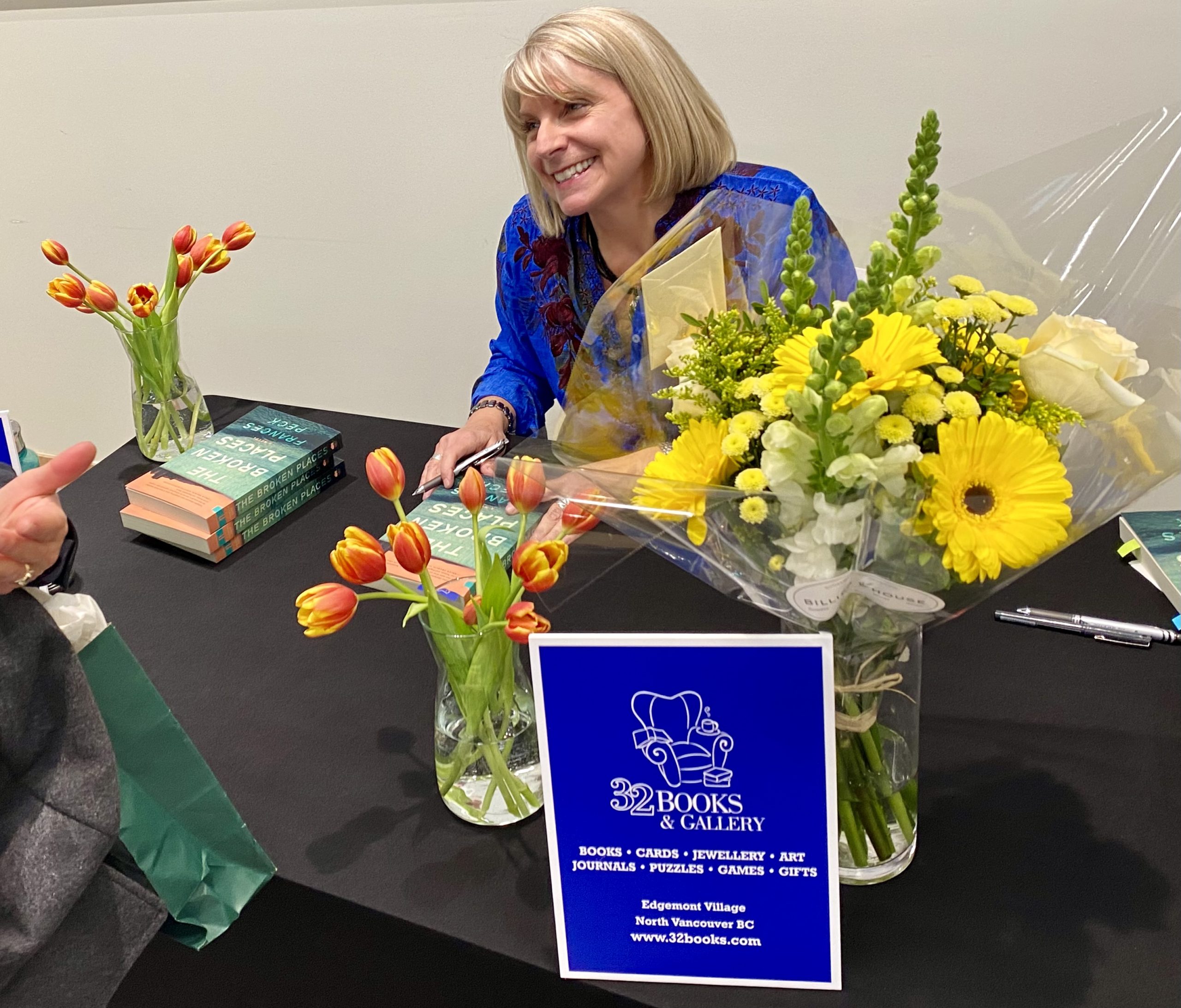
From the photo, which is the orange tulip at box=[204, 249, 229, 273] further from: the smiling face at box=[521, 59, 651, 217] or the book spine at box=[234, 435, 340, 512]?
the smiling face at box=[521, 59, 651, 217]

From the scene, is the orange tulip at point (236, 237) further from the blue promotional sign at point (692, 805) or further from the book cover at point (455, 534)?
the blue promotional sign at point (692, 805)

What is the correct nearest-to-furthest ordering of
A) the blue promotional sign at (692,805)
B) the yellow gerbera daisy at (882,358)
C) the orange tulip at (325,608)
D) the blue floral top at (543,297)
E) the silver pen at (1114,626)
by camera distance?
the yellow gerbera daisy at (882,358) → the blue promotional sign at (692,805) → the orange tulip at (325,608) → the silver pen at (1114,626) → the blue floral top at (543,297)

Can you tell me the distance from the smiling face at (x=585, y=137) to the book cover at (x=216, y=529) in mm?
641

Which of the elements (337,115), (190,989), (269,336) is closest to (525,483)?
(190,989)

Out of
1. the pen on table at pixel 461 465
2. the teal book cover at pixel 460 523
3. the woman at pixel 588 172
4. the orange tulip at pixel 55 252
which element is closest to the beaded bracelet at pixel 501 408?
the woman at pixel 588 172

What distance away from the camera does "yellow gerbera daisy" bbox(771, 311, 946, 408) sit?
66 cm

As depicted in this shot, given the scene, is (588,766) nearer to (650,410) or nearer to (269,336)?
(650,410)

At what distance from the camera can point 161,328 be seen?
5.48 ft

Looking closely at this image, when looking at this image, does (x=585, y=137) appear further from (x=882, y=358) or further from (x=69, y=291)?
(x=882, y=358)

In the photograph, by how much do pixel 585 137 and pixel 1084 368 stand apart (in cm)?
115

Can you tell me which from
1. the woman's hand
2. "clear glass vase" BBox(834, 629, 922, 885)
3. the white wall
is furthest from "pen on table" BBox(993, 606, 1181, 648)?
the white wall

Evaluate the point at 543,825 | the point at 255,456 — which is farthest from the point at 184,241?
the point at 543,825

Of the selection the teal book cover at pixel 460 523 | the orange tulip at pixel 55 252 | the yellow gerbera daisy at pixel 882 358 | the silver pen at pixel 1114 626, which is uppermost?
the yellow gerbera daisy at pixel 882 358

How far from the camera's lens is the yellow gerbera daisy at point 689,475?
731 mm
